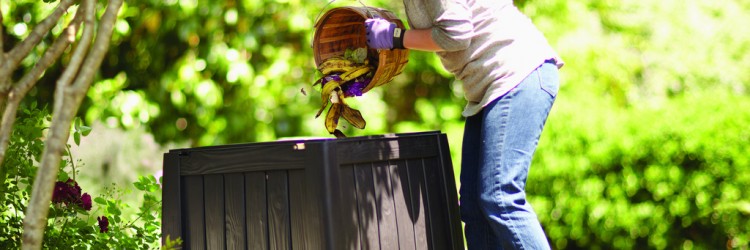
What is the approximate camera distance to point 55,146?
5.14ft

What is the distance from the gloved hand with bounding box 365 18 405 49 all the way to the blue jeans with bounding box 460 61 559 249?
0.30 metres

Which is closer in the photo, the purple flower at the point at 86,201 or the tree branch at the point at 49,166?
the tree branch at the point at 49,166

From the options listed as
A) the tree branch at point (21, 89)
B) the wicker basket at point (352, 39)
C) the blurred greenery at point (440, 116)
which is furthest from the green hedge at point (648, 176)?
the tree branch at point (21, 89)

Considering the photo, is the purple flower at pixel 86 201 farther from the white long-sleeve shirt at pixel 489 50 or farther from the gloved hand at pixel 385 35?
the white long-sleeve shirt at pixel 489 50

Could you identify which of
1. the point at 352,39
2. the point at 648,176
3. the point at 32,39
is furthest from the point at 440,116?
the point at 32,39

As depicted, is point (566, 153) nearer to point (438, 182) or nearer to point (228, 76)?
point (228, 76)

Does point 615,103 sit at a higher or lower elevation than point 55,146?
higher

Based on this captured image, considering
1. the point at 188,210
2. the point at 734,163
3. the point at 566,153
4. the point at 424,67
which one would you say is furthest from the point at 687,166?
the point at 188,210

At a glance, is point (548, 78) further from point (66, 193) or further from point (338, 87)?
point (66, 193)

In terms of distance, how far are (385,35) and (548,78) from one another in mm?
460

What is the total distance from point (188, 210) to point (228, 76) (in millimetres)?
2338

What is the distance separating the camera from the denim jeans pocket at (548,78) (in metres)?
2.28

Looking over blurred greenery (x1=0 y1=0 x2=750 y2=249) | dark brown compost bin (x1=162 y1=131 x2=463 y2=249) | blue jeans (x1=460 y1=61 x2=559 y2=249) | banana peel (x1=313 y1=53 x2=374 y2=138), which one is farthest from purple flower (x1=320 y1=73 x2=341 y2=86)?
blurred greenery (x1=0 y1=0 x2=750 y2=249)

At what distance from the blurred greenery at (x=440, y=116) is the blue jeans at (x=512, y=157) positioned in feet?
6.83
